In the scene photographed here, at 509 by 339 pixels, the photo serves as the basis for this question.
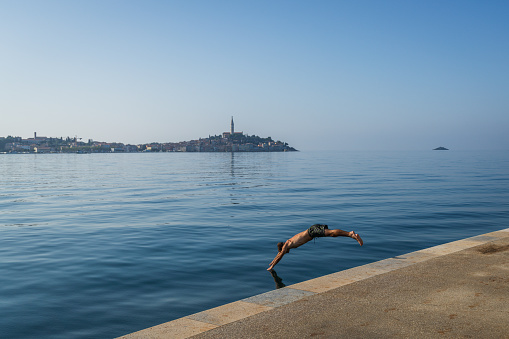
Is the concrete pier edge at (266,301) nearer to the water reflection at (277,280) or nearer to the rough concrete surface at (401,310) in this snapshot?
the rough concrete surface at (401,310)

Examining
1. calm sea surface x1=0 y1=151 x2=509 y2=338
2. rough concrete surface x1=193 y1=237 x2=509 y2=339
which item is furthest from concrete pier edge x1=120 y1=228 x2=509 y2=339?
calm sea surface x1=0 y1=151 x2=509 y2=338

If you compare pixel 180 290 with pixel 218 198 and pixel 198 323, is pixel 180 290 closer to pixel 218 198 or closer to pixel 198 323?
pixel 198 323

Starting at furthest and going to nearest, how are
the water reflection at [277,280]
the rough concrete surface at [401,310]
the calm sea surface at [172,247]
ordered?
the water reflection at [277,280]
the calm sea surface at [172,247]
the rough concrete surface at [401,310]

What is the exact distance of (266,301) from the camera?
6609 mm

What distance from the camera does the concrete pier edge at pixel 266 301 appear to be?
5535 millimetres

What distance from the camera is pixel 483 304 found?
608 centimetres

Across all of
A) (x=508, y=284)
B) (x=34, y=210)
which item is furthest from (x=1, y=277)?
(x=34, y=210)

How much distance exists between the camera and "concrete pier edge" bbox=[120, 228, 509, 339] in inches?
218

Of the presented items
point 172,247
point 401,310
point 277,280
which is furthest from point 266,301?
point 172,247

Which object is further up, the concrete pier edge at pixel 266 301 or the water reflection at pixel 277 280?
the concrete pier edge at pixel 266 301

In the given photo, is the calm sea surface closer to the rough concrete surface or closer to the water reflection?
the water reflection

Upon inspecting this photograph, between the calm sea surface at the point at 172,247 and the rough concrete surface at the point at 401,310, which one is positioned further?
the calm sea surface at the point at 172,247

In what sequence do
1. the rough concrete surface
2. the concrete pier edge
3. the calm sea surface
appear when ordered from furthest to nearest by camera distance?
the calm sea surface < the concrete pier edge < the rough concrete surface

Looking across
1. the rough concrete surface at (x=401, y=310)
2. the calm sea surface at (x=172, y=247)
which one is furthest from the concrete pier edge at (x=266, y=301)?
the calm sea surface at (x=172, y=247)
